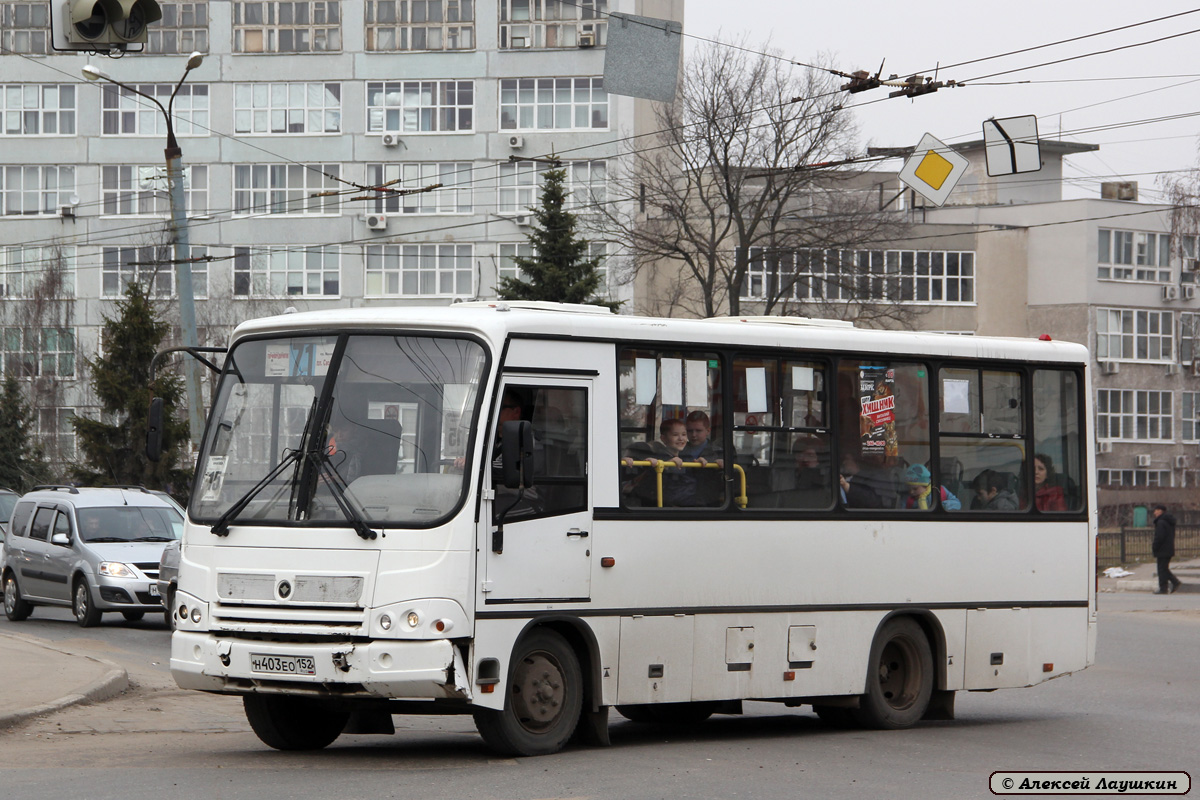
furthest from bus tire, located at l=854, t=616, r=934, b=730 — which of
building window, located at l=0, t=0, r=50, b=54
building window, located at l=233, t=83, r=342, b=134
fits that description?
building window, located at l=0, t=0, r=50, b=54

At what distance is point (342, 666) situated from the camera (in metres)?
9.62

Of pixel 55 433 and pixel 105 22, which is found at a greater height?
pixel 105 22

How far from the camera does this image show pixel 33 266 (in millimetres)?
69875

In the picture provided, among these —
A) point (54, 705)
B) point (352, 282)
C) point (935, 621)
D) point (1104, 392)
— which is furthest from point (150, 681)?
point (1104, 392)

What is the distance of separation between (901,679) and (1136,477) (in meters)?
63.6

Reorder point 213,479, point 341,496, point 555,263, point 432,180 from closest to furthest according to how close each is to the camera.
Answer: point 341,496 < point 213,479 < point 555,263 < point 432,180

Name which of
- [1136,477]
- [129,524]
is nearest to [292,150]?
[1136,477]

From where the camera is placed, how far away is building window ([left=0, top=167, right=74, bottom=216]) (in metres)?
69.6

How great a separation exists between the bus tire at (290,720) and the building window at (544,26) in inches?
2247

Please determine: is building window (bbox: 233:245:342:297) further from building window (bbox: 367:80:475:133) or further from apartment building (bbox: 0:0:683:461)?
building window (bbox: 367:80:475:133)

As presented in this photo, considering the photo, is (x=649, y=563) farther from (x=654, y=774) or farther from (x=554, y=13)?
(x=554, y=13)

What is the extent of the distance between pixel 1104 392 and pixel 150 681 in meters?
61.7

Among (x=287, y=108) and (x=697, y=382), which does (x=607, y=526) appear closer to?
(x=697, y=382)

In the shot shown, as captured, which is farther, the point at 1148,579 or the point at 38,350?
the point at 38,350
